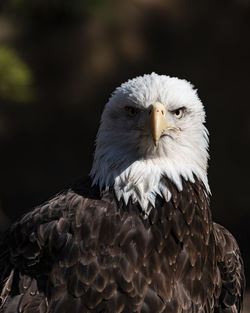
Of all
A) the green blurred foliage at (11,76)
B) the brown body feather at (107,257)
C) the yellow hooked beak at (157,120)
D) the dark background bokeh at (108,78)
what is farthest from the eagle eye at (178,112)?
the dark background bokeh at (108,78)

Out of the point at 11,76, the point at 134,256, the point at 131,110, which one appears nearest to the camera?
the point at 134,256

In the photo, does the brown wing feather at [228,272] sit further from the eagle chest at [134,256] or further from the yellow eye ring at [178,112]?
the yellow eye ring at [178,112]

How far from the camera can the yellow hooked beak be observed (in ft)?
12.9

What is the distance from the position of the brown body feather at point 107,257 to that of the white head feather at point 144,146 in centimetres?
7

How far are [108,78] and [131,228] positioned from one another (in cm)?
585

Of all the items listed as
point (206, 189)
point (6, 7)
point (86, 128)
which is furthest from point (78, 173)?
point (206, 189)

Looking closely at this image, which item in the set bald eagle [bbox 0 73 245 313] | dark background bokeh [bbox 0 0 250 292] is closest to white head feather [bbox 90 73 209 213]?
bald eagle [bbox 0 73 245 313]

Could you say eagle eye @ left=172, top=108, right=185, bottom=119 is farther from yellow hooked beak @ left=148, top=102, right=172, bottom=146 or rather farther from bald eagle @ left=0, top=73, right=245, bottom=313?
yellow hooked beak @ left=148, top=102, right=172, bottom=146

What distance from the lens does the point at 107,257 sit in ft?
13.2

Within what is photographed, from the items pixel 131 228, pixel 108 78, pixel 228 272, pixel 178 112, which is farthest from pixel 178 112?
pixel 108 78

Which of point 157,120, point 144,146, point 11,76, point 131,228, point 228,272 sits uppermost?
point 11,76

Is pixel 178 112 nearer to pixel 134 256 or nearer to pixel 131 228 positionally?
pixel 131 228

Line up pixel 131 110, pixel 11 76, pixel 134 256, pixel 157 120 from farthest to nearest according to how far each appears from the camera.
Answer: pixel 11 76 < pixel 131 110 < pixel 134 256 < pixel 157 120

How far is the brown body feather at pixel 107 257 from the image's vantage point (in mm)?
3990
